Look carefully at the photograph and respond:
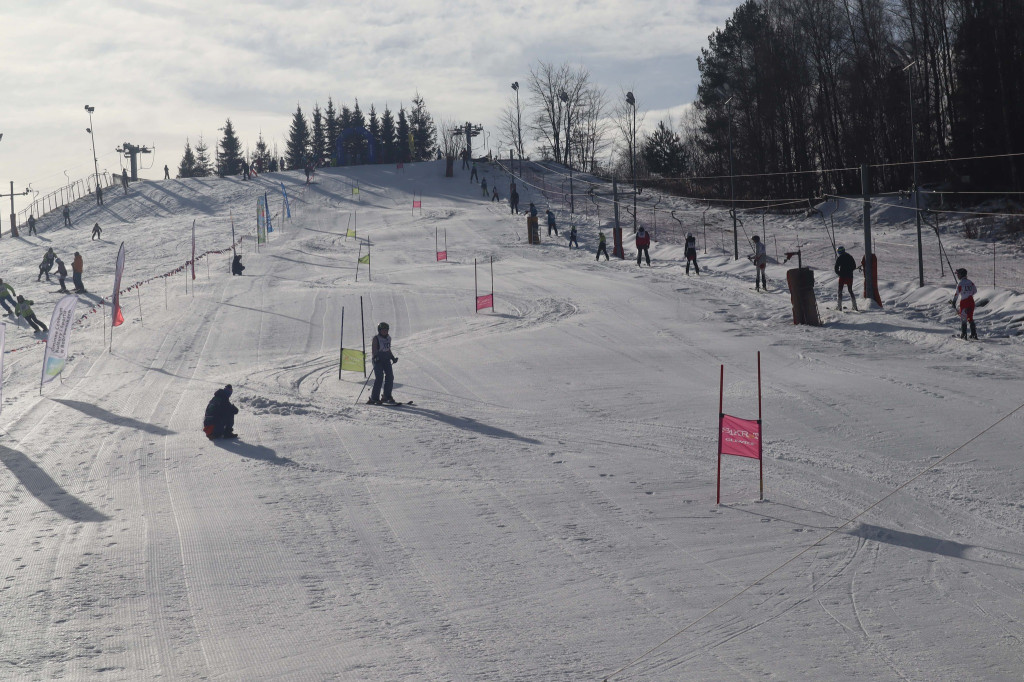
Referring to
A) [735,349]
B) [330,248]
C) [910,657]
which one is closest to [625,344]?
[735,349]

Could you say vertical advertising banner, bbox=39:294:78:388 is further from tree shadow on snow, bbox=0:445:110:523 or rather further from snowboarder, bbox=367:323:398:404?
snowboarder, bbox=367:323:398:404

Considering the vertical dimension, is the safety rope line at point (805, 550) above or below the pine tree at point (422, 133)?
below

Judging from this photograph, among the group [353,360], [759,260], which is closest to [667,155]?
[759,260]

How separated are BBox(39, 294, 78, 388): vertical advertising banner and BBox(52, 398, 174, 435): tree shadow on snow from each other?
564 mm

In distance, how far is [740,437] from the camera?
29.7ft

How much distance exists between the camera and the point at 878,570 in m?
7.28

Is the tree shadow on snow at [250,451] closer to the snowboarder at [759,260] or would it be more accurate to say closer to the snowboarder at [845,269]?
the snowboarder at [845,269]

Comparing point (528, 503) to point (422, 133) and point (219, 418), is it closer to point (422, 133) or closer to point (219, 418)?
point (219, 418)

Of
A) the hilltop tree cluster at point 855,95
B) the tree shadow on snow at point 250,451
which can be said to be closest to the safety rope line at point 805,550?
the tree shadow on snow at point 250,451

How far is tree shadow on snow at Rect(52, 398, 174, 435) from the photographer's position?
43.1 feet

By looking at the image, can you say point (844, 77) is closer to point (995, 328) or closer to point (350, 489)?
point (995, 328)

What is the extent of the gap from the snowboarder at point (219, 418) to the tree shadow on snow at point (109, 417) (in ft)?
3.06

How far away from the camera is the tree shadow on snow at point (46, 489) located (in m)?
9.23

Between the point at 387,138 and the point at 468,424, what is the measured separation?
8804cm
